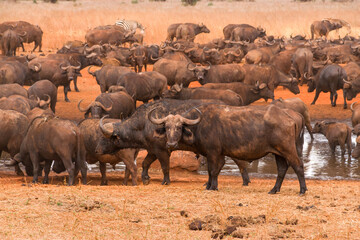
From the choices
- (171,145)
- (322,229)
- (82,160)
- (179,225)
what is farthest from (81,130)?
(322,229)

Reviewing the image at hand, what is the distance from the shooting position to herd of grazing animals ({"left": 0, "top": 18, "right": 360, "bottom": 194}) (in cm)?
963

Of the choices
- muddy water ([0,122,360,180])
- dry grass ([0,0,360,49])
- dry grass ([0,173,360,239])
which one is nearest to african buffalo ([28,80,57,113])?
muddy water ([0,122,360,180])

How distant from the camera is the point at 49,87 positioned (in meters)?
20.3

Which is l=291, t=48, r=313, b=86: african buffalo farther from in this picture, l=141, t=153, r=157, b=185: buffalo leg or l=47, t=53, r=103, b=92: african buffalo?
l=141, t=153, r=157, b=185: buffalo leg

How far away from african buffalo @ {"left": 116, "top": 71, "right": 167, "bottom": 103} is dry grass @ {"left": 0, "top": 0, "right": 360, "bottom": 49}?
1826 cm

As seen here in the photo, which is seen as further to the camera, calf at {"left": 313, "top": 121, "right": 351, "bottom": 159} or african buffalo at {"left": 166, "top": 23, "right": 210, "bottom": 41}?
african buffalo at {"left": 166, "top": 23, "right": 210, "bottom": 41}

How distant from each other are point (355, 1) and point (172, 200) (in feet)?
192

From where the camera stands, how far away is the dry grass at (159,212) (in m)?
7.04

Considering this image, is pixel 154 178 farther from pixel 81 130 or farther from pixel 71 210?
pixel 71 210

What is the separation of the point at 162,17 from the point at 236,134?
38770mm

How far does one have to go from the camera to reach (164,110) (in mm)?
10750

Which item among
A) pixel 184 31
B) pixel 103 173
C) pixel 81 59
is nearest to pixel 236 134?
pixel 103 173

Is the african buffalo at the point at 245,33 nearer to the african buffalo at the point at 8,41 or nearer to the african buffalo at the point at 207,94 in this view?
the african buffalo at the point at 8,41

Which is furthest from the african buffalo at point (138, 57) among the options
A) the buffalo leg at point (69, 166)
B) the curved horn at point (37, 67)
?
the buffalo leg at point (69, 166)
